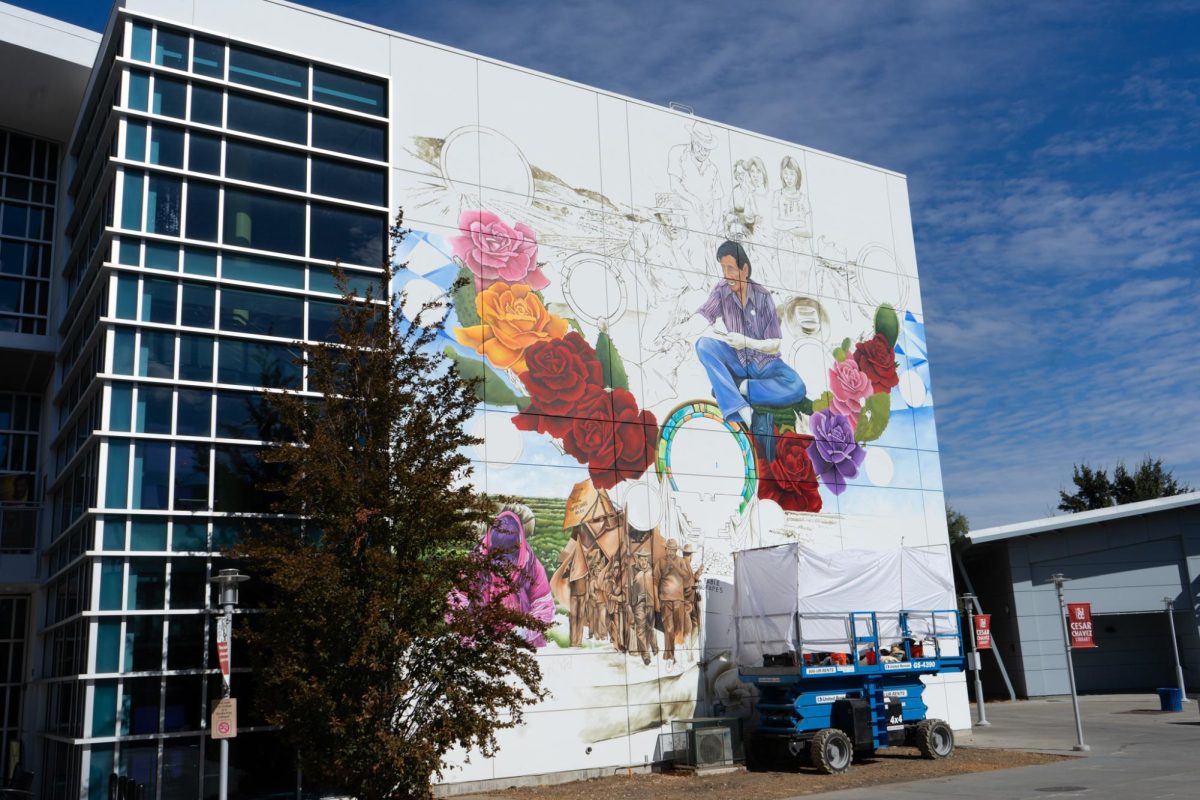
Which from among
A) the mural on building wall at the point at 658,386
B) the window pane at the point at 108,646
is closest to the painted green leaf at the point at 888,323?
the mural on building wall at the point at 658,386

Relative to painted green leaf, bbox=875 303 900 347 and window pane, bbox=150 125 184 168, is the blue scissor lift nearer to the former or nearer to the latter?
painted green leaf, bbox=875 303 900 347

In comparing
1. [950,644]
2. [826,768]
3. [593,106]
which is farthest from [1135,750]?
[593,106]

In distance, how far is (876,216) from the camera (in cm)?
3269

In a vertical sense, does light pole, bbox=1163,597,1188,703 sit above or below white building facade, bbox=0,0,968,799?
below

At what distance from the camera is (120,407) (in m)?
19.1

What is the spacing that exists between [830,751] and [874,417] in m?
11.1

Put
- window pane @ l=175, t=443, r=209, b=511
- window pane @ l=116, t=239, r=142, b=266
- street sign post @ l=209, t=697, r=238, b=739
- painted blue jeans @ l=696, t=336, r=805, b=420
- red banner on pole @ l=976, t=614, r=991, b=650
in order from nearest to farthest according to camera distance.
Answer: street sign post @ l=209, t=697, r=238, b=739
window pane @ l=175, t=443, r=209, b=511
window pane @ l=116, t=239, r=142, b=266
painted blue jeans @ l=696, t=336, r=805, b=420
red banner on pole @ l=976, t=614, r=991, b=650

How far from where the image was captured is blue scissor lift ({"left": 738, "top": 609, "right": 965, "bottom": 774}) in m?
23.1

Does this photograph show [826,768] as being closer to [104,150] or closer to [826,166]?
[826,166]

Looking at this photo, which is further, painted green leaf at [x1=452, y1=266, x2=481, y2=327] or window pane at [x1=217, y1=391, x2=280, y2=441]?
painted green leaf at [x1=452, y1=266, x2=481, y2=327]

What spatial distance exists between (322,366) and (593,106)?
484 inches

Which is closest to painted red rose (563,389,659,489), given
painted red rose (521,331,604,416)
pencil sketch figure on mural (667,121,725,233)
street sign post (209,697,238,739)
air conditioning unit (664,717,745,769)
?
painted red rose (521,331,604,416)

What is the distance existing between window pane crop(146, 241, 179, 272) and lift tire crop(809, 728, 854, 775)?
16594 mm

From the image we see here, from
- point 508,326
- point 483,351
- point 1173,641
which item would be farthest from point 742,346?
point 1173,641
